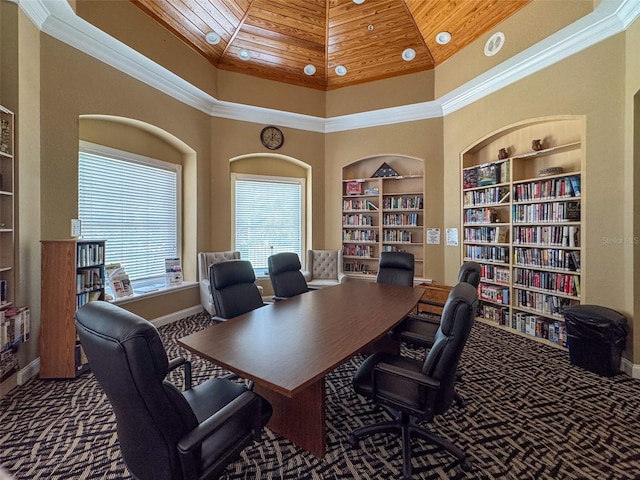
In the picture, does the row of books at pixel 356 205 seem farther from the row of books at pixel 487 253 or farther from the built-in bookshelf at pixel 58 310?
the built-in bookshelf at pixel 58 310

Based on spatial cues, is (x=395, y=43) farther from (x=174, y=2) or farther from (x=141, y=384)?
(x=141, y=384)

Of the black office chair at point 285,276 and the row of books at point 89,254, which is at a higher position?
the row of books at point 89,254

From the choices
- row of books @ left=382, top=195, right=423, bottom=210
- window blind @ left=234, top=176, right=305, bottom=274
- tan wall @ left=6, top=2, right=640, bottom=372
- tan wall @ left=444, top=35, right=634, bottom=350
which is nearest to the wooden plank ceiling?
tan wall @ left=6, top=2, right=640, bottom=372

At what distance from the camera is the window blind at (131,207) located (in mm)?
3812

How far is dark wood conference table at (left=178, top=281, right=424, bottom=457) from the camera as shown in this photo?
155 centimetres

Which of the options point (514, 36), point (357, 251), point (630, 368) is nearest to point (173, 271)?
point (357, 251)

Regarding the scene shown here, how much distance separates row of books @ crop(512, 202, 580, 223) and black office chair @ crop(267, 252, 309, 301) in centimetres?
304

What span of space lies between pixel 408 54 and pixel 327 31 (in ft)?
4.53

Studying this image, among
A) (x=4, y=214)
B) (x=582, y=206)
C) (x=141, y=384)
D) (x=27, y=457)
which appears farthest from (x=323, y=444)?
(x=582, y=206)

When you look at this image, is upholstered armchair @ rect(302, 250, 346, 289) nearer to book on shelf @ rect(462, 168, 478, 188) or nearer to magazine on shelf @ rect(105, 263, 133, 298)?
book on shelf @ rect(462, 168, 478, 188)

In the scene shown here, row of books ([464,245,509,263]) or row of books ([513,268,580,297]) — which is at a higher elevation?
row of books ([464,245,509,263])

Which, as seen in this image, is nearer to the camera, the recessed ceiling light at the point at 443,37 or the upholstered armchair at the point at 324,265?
the recessed ceiling light at the point at 443,37

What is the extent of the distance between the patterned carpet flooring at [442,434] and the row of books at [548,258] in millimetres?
1196

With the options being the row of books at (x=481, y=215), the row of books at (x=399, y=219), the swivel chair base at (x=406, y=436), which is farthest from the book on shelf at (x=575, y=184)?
the swivel chair base at (x=406, y=436)
